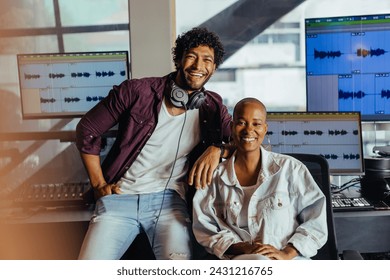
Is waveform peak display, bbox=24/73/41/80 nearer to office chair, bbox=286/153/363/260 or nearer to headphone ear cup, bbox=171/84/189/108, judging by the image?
headphone ear cup, bbox=171/84/189/108

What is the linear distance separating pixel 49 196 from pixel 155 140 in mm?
501

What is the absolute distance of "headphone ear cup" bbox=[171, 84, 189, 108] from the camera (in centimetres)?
156

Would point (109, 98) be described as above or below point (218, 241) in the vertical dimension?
above

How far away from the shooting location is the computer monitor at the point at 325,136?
6.23 feet

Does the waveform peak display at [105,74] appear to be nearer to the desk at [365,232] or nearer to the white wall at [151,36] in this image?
the white wall at [151,36]

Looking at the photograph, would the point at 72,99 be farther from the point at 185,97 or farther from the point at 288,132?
the point at 288,132

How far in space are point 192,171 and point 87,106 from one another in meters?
0.76

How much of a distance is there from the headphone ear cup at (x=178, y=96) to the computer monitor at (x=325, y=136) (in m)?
0.47

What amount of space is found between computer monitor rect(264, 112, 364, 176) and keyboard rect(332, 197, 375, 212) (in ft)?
0.52

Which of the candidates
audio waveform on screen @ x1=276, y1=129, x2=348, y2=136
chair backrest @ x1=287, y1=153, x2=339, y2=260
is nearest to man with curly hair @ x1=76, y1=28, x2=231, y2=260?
A: chair backrest @ x1=287, y1=153, x2=339, y2=260
